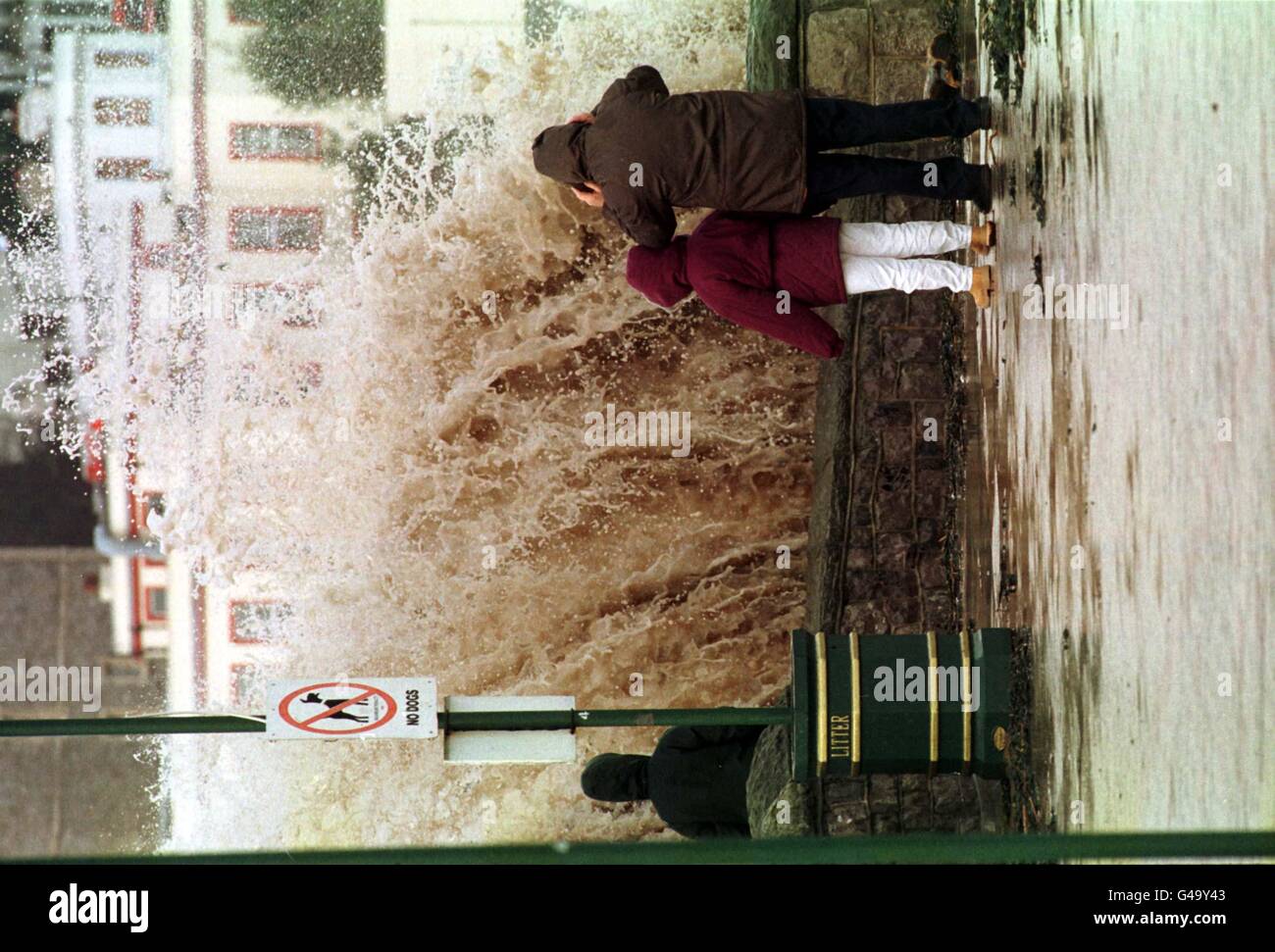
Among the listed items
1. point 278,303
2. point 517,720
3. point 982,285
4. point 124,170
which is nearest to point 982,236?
point 982,285

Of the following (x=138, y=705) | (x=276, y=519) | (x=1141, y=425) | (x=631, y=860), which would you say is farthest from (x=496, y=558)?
(x=631, y=860)

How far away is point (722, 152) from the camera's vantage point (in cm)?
580

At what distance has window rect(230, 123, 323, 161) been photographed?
8969mm

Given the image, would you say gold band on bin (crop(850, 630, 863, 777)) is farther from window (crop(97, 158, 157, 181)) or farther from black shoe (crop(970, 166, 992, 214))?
window (crop(97, 158, 157, 181))

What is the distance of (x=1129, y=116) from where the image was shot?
511 centimetres

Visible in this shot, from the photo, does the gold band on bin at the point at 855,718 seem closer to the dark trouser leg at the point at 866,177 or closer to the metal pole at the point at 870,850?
the dark trouser leg at the point at 866,177

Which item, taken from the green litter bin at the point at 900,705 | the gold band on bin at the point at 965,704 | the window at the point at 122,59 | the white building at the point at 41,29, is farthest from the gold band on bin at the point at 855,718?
the white building at the point at 41,29

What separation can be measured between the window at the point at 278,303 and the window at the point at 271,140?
2.85 feet

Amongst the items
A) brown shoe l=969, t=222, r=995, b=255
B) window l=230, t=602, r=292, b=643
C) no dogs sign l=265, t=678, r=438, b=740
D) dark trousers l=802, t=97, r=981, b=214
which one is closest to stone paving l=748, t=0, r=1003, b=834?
brown shoe l=969, t=222, r=995, b=255

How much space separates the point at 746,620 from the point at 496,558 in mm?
1539

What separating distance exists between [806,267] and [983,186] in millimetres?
1034

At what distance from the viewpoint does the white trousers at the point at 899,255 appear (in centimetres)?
600

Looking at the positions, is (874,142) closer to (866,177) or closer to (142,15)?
(866,177)

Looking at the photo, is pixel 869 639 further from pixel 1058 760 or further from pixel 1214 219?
pixel 1214 219
